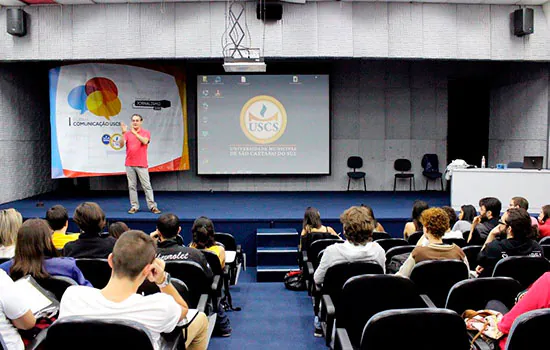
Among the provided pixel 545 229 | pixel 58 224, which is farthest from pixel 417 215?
pixel 58 224

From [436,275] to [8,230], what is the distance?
2680 millimetres

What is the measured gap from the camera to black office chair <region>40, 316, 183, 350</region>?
1688mm

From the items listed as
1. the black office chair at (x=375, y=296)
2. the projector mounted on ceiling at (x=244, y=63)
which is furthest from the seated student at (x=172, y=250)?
the projector mounted on ceiling at (x=244, y=63)

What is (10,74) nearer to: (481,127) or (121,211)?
(121,211)

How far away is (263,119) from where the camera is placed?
9.55 m

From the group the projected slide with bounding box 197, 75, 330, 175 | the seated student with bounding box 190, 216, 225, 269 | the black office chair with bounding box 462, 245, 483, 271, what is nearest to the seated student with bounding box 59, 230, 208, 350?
the seated student with bounding box 190, 216, 225, 269

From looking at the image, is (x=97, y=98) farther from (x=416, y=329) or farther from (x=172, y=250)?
(x=416, y=329)

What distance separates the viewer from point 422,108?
1016 cm

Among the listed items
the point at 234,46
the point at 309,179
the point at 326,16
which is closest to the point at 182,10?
the point at 234,46

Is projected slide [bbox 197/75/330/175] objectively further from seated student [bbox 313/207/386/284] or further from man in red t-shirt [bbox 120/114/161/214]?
seated student [bbox 313/207/386/284]

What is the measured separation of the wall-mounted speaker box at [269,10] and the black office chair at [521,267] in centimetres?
557

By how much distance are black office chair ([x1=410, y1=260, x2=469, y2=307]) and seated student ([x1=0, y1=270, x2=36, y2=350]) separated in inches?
78.8

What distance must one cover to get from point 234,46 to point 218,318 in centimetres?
502

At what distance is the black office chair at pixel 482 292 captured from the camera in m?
2.33
